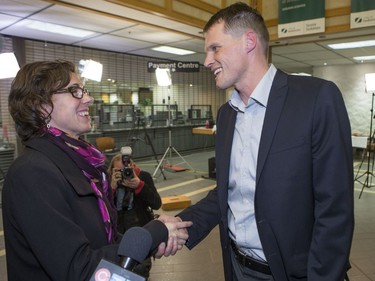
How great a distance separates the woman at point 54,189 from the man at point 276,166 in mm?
339

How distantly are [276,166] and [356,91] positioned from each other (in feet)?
33.6

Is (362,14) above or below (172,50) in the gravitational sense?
below

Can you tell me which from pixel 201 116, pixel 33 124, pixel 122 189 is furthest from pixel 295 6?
pixel 201 116

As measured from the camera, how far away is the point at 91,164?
1.27 metres

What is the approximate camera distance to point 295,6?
5137 mm

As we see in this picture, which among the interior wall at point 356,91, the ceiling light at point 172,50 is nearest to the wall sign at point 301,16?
the ceiling light at point 172,50

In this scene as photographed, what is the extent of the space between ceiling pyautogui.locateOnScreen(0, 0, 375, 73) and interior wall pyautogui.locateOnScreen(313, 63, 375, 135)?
4.46 ft

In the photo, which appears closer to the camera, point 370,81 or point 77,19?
point 77,19

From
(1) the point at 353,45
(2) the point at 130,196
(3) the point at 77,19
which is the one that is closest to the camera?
(2) the point at 130,196

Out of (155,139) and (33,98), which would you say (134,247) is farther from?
(155,139)

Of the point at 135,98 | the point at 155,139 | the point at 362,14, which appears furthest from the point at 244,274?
the point at 135,98

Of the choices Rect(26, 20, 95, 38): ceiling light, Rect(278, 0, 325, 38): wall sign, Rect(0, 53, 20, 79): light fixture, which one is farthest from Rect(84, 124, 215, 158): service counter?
Rect(278, 0, 325, 38): wall sign

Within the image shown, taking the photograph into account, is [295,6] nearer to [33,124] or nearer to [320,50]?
[320,50]

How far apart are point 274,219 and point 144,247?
1.67 feet
